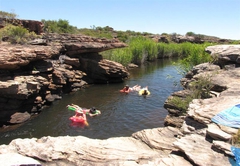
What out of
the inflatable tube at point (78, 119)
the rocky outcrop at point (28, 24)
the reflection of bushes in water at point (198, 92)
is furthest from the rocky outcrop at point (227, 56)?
the rocky outcrop at point (28, 24)

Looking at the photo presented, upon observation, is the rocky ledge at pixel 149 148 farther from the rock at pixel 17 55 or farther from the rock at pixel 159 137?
the rock at pixel 17 55

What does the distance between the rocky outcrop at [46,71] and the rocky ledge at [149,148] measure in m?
9.51

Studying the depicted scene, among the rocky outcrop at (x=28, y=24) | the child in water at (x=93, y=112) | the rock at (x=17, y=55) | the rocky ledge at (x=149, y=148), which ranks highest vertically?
the rocky outcrop at (x=28, y=24)

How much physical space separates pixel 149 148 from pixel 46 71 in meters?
14.0

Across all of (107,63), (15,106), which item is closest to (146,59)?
(107,63)

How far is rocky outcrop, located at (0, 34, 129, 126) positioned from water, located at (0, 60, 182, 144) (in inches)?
47.3

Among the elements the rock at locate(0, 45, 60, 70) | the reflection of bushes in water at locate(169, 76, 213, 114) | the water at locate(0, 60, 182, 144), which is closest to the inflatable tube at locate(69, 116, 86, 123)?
the water at locate(0, 60, 182, 144)

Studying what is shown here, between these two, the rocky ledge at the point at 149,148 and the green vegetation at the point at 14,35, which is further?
the green vegetation at the point at 14,35

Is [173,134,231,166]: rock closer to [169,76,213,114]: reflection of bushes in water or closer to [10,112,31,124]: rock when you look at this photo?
[169,76,213,114]: reflection of bushes in water

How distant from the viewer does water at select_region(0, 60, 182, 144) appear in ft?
44.6

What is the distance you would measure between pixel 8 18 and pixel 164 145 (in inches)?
1025

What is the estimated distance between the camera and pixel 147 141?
764cm

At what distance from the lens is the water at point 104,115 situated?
13586 mm

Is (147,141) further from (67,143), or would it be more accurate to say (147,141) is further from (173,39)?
(173,39)
